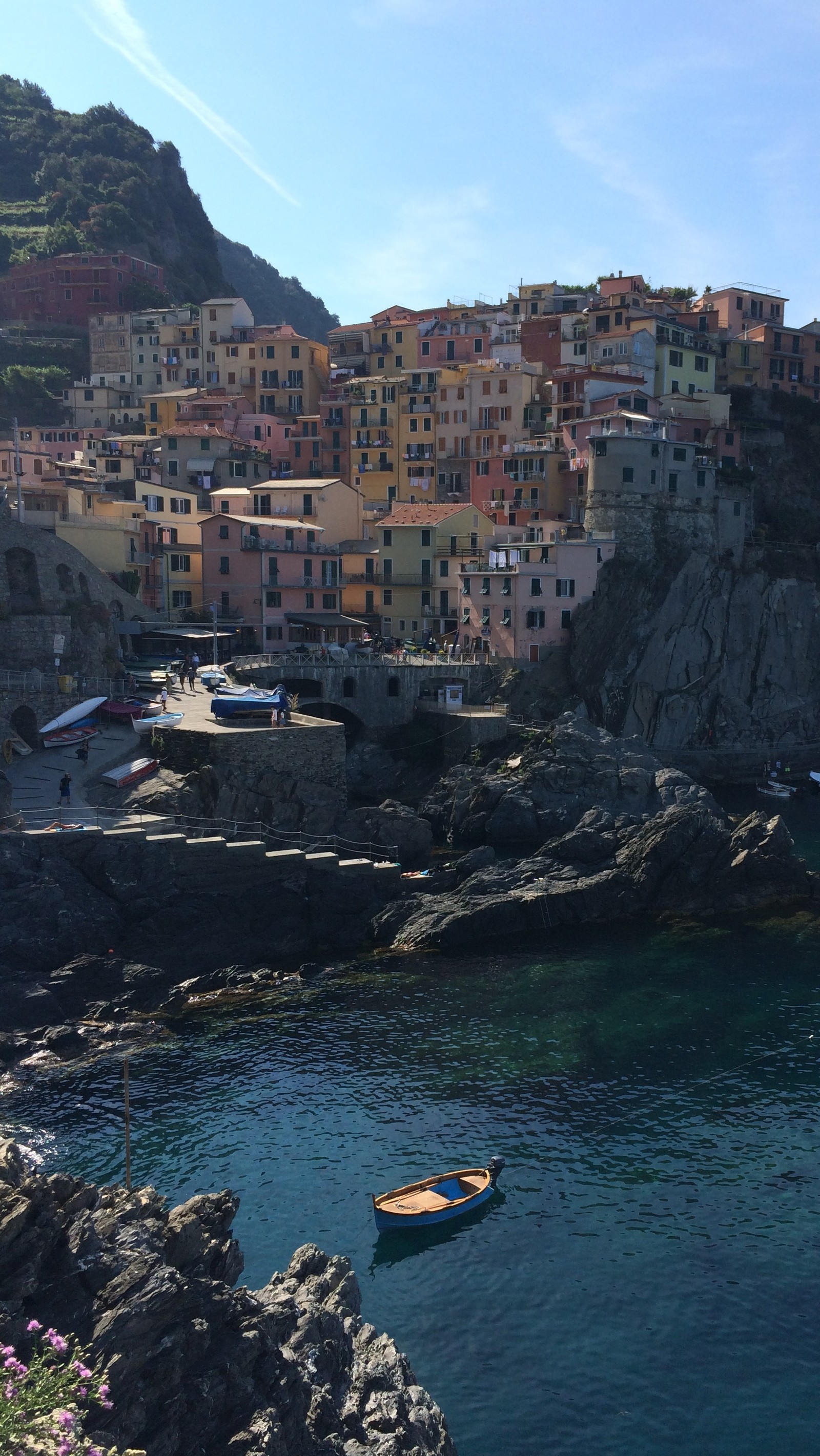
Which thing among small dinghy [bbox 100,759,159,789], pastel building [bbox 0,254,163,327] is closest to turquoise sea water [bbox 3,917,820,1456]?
small dinghy [bbox 100,759,159,789]

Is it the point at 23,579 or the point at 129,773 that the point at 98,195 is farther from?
the point at 129,773

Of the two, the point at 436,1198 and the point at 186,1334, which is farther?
the point at 436,1198

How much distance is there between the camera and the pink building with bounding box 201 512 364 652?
82188mm

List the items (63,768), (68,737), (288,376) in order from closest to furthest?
(63,768)
(68,737)
(288,376)

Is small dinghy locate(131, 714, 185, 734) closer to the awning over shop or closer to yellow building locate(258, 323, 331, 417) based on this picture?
the awning over shop

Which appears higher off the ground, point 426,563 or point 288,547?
point 288,547

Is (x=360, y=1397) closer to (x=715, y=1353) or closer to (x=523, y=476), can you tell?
(x=715, y=1353)

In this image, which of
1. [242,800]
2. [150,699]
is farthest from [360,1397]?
[150,699]

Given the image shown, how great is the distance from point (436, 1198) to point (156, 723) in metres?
29.6

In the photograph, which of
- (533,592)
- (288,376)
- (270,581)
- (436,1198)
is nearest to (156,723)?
(270,581)

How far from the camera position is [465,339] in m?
111

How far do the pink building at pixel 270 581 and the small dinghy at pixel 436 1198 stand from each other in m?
52.9

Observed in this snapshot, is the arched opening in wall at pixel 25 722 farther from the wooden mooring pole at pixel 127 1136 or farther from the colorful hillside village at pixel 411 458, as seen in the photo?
the wooden mooring pole at pixel 127 1136

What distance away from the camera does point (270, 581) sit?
82.5 metres
